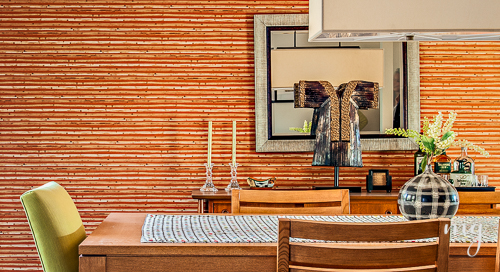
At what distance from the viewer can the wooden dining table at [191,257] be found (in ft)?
3.89

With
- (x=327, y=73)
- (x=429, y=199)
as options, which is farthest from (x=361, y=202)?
(x=429, y=199)

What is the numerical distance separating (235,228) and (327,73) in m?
1.77

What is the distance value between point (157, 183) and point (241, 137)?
26.1 inches

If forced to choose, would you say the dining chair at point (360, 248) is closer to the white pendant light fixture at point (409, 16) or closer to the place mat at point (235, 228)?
the place mat at point (235, 228)

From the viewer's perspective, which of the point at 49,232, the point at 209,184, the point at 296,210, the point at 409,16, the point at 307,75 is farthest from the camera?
the point at 307,75

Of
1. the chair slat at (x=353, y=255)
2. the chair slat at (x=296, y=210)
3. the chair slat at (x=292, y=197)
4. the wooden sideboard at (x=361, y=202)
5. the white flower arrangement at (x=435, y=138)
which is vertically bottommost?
the wooden sideboard at (x=361, y=202)

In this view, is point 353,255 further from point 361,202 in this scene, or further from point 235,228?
point 361,202

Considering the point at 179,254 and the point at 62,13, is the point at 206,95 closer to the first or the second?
the point at 62,13

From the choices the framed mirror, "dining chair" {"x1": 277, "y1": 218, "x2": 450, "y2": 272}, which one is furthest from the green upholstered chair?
the framed mirror


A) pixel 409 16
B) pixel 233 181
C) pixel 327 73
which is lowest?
pixel 233 181

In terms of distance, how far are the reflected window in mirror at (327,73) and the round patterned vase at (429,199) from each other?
154 cm

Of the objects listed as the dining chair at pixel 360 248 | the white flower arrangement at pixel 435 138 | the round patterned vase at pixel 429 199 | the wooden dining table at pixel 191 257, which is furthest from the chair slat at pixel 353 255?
the white flower arrangement at pixel 435 138

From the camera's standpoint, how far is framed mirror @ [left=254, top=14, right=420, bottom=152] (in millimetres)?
2920

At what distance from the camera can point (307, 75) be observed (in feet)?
9.66
